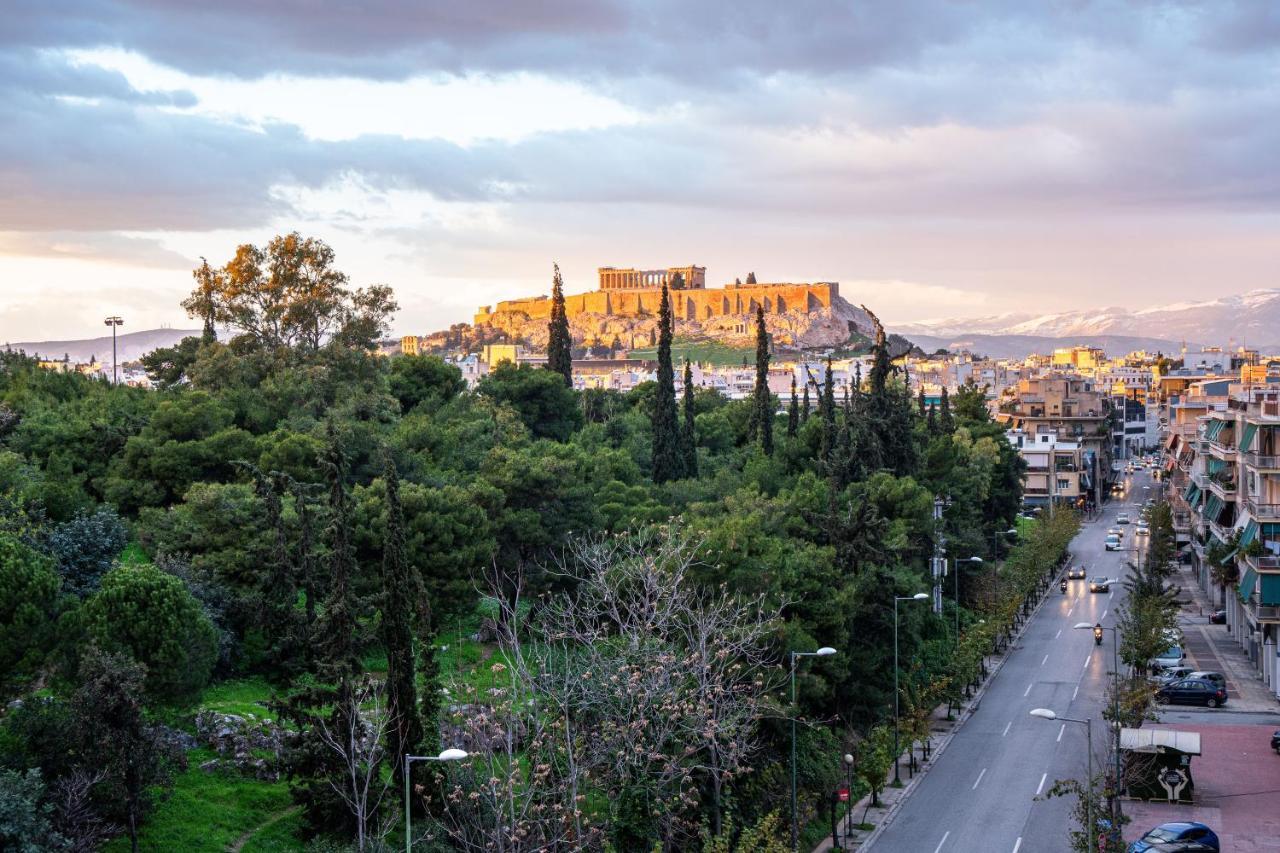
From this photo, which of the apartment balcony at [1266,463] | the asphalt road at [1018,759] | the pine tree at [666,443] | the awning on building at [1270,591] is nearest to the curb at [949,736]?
the asphalt road at [1018,759]

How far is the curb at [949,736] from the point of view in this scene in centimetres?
2734

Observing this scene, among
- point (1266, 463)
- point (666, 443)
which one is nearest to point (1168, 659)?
point (1266, 463)

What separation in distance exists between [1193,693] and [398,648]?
2417cm

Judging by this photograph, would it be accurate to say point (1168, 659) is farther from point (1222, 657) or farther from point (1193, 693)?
point (1193, 693)

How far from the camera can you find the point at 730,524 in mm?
30328

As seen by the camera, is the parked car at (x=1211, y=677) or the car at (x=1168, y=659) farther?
the car at (x=1168, y=659)

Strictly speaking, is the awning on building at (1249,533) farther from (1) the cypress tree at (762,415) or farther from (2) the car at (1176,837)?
(1) the cypress tree at (762,415)

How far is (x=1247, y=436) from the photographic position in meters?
41.6

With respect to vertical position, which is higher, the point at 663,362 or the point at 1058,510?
the point at 663,362

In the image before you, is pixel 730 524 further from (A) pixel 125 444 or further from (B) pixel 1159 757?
(A) pixel 125 444

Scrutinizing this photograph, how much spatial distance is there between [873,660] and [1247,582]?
39.4 ft

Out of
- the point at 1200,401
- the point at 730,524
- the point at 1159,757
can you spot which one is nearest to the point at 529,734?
the point at 730,524

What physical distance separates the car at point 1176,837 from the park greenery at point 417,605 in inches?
224

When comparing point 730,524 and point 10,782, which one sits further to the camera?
point 730,524
